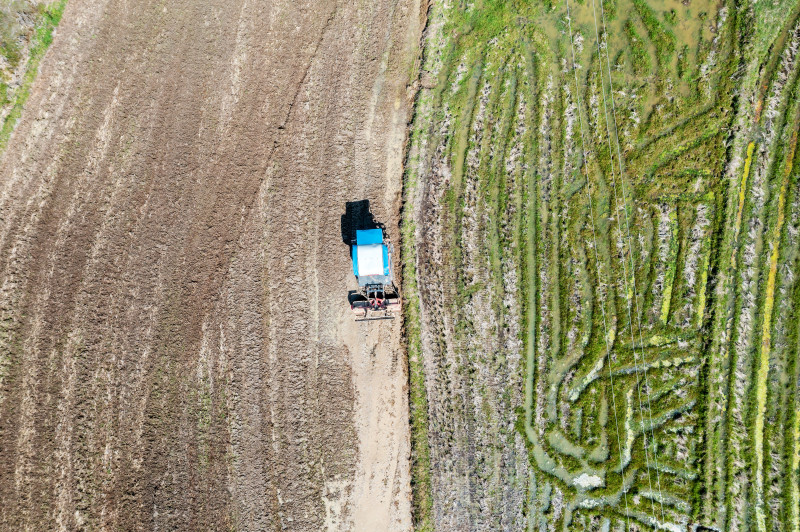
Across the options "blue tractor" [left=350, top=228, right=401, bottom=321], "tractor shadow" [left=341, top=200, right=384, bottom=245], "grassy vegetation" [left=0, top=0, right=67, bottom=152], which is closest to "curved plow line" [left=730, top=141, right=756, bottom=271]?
"blue tractor" [left=350, top=228, right=401, bottom=321]

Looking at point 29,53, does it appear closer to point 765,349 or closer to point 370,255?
point 370,255

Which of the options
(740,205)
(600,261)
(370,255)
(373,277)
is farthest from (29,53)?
(740,205)

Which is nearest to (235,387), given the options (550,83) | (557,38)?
(550,83)

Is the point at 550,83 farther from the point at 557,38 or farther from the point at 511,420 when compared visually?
the point at 511,420

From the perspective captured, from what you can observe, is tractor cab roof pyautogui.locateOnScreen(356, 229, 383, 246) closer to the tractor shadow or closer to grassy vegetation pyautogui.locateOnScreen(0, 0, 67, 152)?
the tractor shadow

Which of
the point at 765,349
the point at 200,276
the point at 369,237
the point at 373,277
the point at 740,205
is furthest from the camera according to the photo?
the point at 740,205

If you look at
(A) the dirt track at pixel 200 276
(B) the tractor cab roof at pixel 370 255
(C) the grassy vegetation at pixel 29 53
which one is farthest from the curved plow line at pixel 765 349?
(C) the grassy vegetation at pixel 29 53
